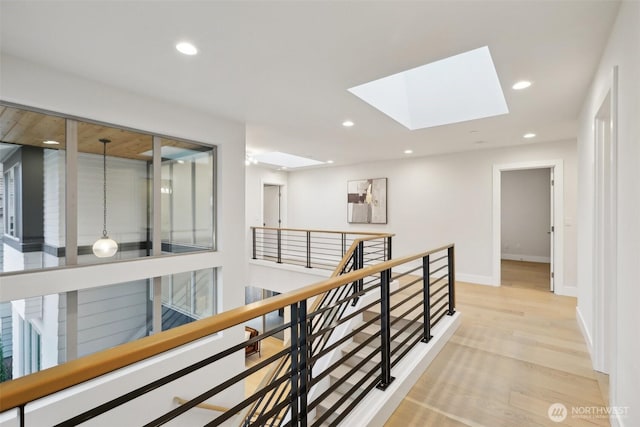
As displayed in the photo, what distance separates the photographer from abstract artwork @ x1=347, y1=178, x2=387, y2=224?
6.38 meters

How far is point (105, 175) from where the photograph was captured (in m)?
3.13

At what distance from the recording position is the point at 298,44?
2.08 metres

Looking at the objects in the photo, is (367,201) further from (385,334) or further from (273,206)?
(385,334)

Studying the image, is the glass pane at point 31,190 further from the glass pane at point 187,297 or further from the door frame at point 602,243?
the door frame at point 602,243

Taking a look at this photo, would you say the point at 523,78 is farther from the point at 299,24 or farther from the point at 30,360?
the point at 30,360

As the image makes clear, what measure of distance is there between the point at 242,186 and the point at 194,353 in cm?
209

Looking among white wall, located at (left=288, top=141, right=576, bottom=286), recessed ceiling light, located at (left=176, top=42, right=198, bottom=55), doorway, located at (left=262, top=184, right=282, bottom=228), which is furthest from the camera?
doorway, located at (left=262, top=184, right=282, bottom=228)

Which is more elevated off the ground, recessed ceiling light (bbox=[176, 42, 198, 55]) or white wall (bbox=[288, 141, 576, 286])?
recessed ceiling light (bbox=[176, 42, 198, 55])

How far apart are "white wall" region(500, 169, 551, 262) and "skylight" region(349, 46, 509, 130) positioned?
4619 millimetres

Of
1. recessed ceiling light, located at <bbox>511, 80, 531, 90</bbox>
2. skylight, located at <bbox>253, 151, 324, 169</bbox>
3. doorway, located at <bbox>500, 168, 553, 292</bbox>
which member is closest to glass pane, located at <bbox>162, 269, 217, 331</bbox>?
skylight, located at <bbox>253, 151, 324, 169</bbox>

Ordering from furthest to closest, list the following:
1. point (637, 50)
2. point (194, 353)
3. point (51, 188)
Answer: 1. point (194, 353)
2. point (51, 188)
3. point (637, 50)

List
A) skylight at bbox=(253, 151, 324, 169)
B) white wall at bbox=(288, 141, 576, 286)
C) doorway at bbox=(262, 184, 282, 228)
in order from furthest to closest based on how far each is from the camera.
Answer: doorway at bbox=(262, 184, 282, 228), skylight at bbox=(253, 151, 324, 169), white wall at bbox=(288, 141, 576, 286)

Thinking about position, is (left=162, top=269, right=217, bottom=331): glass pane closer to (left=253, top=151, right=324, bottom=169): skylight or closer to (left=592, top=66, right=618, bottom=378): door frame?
(left=253, top=151, right=324, bottom=169): skylight

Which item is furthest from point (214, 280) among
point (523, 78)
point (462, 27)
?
point (523, 78)
